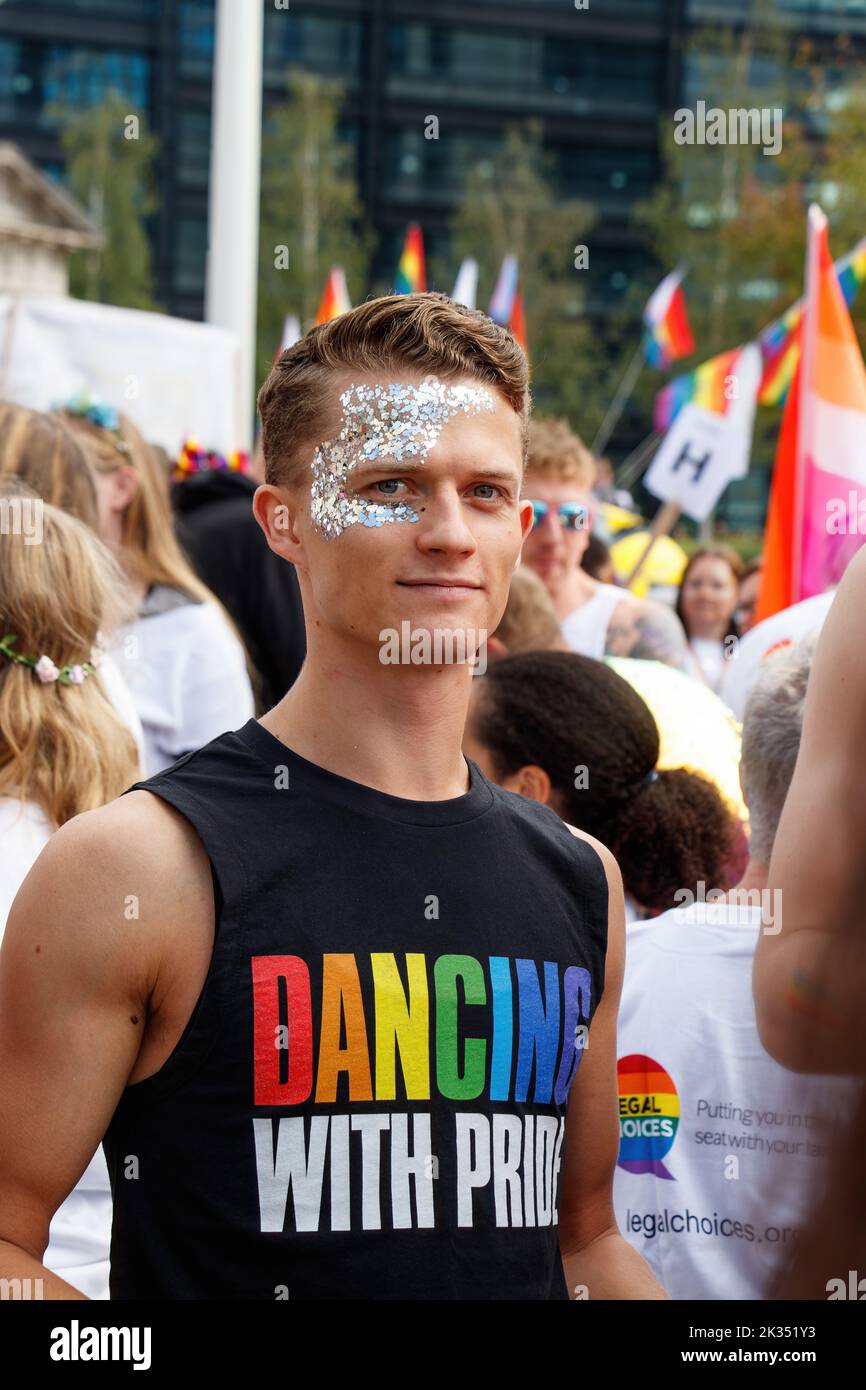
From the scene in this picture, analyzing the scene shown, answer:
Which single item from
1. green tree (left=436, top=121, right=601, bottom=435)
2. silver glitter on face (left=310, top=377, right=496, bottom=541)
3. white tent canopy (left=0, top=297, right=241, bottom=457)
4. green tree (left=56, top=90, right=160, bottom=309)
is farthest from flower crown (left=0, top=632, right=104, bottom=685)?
green tree (left=436, top=121, right=601, bottom=435)

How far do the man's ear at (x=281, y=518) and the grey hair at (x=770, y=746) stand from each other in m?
0.95

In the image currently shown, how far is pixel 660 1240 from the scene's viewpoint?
2.37 metres

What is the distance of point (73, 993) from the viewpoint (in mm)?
1542

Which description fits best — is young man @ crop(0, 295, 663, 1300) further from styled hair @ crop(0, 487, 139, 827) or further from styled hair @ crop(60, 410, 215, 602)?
styled hair @ crop(60, 410, 215, 602)

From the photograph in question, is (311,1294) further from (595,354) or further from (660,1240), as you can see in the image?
(595,354)

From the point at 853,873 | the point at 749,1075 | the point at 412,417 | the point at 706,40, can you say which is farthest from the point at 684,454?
the point at 706,40

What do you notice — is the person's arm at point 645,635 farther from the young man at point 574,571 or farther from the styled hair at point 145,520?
the styled hair at point 145,520

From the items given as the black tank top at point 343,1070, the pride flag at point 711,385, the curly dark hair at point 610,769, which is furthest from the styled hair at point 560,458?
the black tank top at point 343,1070

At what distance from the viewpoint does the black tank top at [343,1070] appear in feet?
5.13

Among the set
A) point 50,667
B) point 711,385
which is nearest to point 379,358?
point 50,667

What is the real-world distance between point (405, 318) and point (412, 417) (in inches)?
4.7

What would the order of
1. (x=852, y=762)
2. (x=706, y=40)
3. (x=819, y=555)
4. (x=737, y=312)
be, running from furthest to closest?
(x=706, y=40)
(x=737, y=312)
(x=819, y=555)
(x=852, y=762)

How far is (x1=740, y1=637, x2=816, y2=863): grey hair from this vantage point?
97.9 inches

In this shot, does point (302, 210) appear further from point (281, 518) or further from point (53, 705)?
point (281, 518)
